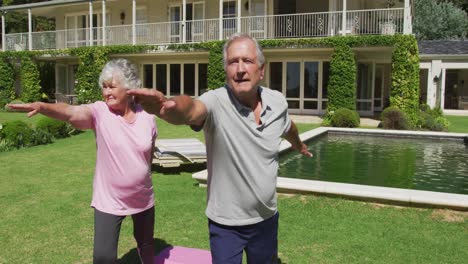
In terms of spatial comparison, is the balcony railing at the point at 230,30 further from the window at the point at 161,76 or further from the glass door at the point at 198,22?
the window at the point at 161,76

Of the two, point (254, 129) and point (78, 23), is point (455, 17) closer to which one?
point (78, 23)

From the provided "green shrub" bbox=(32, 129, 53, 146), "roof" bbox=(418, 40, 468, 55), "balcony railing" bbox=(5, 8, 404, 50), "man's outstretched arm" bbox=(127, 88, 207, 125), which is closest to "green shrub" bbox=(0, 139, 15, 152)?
"green shrub" bbox=(32, 129, 53, 146)

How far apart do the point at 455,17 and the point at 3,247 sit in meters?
40.8

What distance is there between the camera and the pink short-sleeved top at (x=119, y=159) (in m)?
2.86

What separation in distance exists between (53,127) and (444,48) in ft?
68.4

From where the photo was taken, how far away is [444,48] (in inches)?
952

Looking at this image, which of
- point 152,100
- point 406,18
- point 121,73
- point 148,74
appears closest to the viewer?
point 152,100

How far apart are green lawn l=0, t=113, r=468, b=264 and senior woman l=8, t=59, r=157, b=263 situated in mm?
1214

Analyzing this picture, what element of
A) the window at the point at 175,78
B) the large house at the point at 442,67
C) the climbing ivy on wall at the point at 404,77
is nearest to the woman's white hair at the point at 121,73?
the climbing ivy on wall at the point at 404,77

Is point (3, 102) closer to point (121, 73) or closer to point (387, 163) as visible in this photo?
point (387, 163)

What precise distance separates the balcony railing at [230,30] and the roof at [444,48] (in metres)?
5.28

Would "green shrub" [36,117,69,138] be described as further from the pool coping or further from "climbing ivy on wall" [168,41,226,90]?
"climbing ivy on wall" [168,41,226,90]

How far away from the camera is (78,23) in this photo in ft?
88.7

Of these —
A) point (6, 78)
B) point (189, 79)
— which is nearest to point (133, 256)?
point (189, 79)
